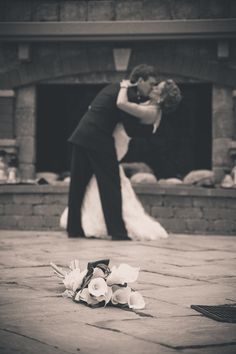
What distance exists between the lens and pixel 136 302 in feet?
12.7

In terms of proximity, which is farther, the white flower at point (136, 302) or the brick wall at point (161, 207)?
the brick wall at point (161, 207)

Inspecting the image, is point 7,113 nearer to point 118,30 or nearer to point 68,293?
point 118,30

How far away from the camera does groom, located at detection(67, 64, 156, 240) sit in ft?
25.1

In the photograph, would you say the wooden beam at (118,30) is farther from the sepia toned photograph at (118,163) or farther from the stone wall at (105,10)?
the stone wall at (105,10)

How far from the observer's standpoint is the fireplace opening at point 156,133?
1077cm

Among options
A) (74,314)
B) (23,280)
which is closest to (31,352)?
(74,314)

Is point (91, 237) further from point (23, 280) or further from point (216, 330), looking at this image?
point (216, 330)

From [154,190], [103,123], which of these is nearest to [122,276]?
[103,123]

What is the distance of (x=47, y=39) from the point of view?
33.8 feet

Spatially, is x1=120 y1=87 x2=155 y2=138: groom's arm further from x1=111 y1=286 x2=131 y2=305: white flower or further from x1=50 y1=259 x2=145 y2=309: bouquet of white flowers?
x1=111 y1=286 x2=131 y2=305: white flower

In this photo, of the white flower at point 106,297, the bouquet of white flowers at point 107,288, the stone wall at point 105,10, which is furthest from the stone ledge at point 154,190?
the white flower at point 106,297

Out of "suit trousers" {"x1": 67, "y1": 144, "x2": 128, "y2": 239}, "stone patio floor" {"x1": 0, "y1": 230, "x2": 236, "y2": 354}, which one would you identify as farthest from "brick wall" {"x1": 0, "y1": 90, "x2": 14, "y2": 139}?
"stone patio floor" {"x1": 0, "y1": 230, "x2": 236, "y2": 354}

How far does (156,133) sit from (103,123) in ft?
10.9

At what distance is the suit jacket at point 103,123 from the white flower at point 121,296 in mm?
3850
